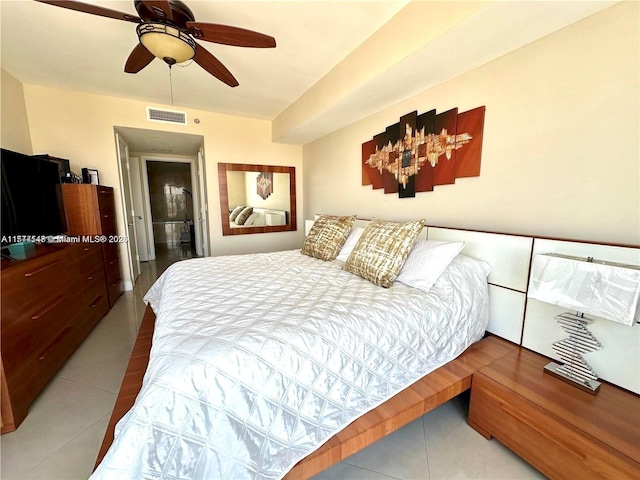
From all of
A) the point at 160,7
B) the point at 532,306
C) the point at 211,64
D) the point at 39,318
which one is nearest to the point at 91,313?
the point at 39,318

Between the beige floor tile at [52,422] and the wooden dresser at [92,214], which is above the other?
the wooden dresser at [92,214]

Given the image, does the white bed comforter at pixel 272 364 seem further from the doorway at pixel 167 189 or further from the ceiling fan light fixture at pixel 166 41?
the doorway at pixel 167 189

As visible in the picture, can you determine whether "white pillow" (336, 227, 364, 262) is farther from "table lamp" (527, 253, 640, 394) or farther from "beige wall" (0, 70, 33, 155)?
"beige wall" (0, 70, 33, 155)

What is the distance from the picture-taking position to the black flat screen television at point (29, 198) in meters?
1.72

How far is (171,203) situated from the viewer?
762 centimetres

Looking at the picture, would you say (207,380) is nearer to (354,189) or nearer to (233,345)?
(233,345)

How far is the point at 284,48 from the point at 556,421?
2.84m

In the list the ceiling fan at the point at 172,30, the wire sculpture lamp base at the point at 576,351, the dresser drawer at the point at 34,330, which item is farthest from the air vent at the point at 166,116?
the wire sculpture lamp base at the point at 576,351

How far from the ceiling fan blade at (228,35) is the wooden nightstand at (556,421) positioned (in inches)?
91.2

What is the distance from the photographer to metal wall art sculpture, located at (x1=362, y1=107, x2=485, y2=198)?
1.92 metres

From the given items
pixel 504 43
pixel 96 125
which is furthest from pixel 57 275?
pixel 504 43

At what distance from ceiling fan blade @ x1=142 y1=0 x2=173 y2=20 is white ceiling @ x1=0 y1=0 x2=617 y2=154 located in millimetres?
339

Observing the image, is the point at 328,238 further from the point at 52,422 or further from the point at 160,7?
the point at 52,422

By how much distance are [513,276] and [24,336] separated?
2.98 m
